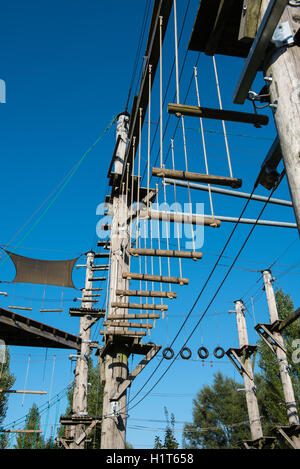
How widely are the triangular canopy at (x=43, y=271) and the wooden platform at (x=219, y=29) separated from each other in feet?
46.1

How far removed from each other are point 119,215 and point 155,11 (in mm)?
4055

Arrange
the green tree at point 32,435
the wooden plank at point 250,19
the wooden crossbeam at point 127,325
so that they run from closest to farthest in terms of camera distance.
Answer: the wooden plank at point 250,19 < the wooden crossbeam at point 127,325 < the green tree at point 32,435

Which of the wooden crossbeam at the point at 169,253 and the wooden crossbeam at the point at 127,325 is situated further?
the wooden crossbeam at the point at 127,325

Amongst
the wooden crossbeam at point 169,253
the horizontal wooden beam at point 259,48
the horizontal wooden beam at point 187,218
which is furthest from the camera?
the wooden crossbeam at point 169,253

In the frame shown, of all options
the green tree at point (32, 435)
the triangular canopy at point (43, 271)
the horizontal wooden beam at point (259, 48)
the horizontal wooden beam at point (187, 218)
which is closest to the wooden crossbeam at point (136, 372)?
the horizontal wooden beam at point (187, 218)

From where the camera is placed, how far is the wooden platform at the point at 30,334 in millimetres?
13977

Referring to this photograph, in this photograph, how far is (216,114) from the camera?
316 cm

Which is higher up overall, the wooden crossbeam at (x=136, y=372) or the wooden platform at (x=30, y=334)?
the wooden platform at (x=30, y=334)

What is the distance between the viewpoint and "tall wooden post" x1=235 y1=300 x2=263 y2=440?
10219 mm

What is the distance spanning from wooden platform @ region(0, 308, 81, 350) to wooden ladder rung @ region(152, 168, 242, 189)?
1181cm

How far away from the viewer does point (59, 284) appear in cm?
1662

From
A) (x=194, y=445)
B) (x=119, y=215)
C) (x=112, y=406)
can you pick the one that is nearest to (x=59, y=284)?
(x=119, y=215)

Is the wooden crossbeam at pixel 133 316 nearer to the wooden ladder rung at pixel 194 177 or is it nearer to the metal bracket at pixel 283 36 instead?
the wooden ladder rung at pixel 194 177
